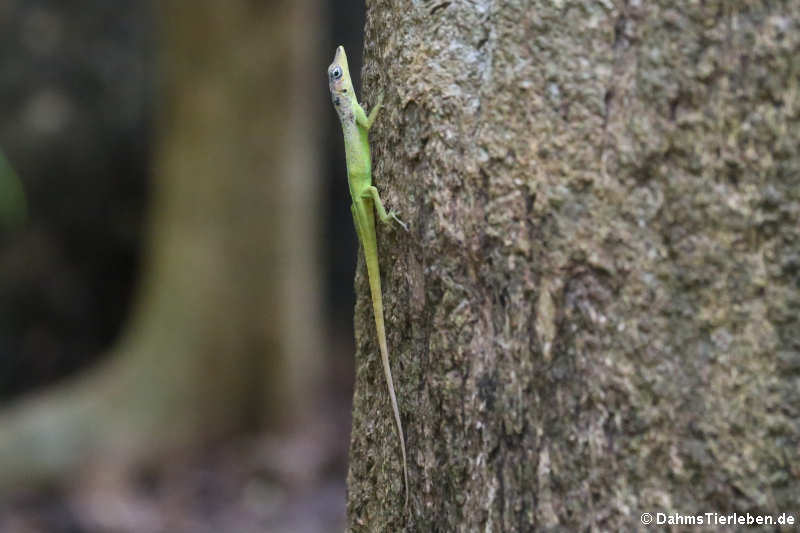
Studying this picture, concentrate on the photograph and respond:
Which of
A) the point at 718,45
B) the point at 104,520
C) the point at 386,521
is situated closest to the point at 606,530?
the point at 386,521

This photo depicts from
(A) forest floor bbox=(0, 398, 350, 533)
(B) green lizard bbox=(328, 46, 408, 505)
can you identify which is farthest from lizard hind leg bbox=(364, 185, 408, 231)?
(A) forest floor bbox=(0, 398, 350, 533)

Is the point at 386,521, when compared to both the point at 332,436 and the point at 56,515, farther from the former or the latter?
the point at 332,436

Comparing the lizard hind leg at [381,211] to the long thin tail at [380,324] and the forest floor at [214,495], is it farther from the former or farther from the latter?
the forest floor at [214,495]

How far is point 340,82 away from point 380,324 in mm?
1307

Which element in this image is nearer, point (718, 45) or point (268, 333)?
point (718, 45)

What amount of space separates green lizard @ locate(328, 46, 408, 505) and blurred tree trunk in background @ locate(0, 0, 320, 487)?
361 cm

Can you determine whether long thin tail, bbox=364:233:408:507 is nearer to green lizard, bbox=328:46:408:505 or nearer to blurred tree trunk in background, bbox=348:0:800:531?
green lizard, bbox=328:46:408:505

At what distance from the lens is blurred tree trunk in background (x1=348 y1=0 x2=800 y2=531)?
1933 mm

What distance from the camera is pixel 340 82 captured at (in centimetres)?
332

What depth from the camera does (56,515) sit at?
6.15 m

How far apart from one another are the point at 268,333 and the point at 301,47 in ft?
7.89

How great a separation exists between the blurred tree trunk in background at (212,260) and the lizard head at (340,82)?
360 cm

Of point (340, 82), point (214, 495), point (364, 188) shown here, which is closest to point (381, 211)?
point (364, 188)

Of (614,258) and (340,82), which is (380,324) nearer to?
(614,258)
